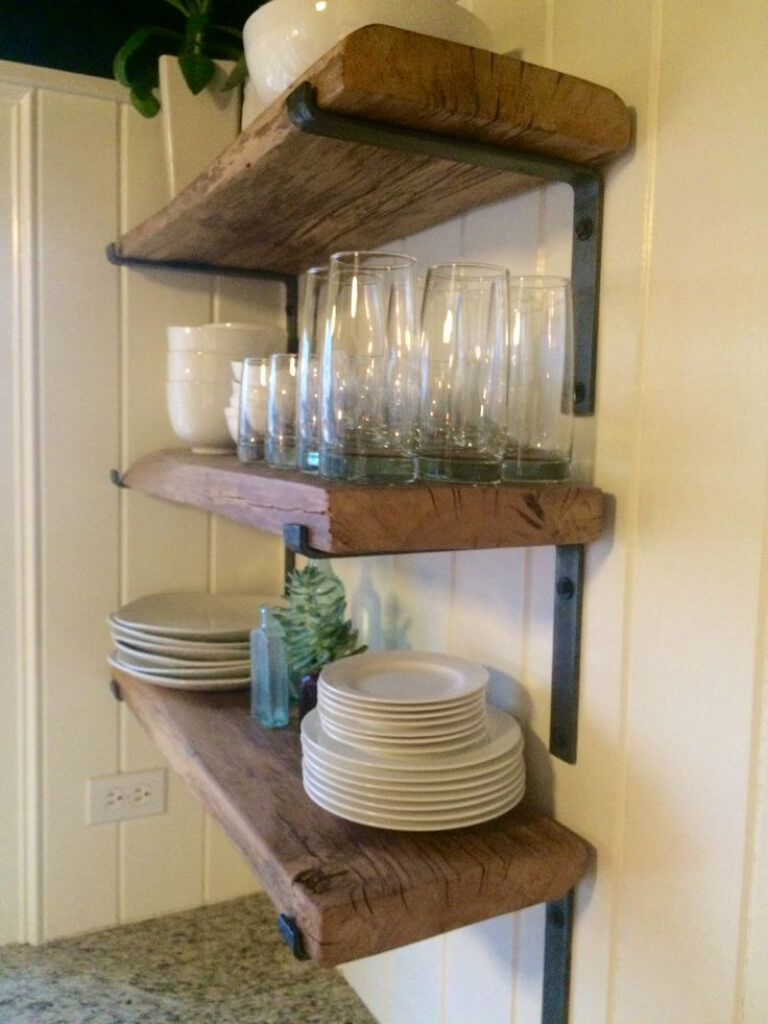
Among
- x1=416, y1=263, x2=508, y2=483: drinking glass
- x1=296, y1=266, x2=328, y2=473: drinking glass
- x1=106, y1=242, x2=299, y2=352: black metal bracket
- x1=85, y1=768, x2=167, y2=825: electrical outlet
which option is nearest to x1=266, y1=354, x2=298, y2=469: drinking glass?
x1=296, y1=266, x2=328, y2=473: drinking glass

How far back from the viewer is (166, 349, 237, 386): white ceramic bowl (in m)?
1.24

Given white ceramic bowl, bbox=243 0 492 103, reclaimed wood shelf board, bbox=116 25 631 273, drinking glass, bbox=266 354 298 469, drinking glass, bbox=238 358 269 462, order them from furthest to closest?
1. drinking glass, bbox=238 358 269 462
2. drinking glass, bbox=266 354 298 469
3. white ceramic bowl, bbox=243 0 492 103
4. reclaimed wood shelf board, bbox=116 25 631 273

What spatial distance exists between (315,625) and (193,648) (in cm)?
24

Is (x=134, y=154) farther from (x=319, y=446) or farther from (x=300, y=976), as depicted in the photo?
(x=300, y=976)

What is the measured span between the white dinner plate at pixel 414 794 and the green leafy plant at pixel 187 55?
3.39 ft

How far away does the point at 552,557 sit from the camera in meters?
0.88

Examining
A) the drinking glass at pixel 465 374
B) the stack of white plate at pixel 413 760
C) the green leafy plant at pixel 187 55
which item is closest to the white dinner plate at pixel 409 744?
the stack of white plate at pixel 413 760

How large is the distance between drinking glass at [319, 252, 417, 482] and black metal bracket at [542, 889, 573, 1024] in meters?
0.46

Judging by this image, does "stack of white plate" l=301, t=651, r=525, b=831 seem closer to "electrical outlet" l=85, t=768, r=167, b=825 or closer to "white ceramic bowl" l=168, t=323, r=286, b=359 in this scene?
"white ceramic bowl" l=168, t=323, r=286, b=359

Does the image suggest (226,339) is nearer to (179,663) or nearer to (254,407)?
(254,407)

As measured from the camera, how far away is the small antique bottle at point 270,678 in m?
1.13

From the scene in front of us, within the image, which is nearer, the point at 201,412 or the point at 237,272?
the point at 201,412

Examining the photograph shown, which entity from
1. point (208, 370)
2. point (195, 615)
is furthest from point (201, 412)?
point (195, 615)

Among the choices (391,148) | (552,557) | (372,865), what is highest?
(391,148)
